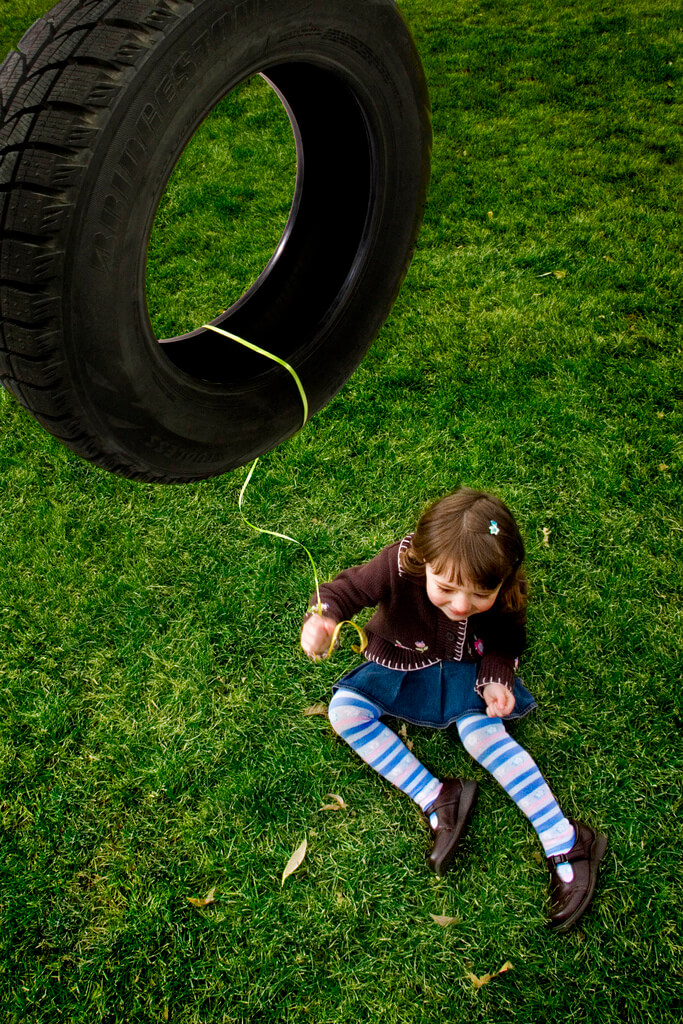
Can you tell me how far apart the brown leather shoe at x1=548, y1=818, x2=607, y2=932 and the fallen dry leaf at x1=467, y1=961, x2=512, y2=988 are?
170 mm

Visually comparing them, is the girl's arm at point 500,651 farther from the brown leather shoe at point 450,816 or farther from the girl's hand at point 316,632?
the girl's hand at point 316,632

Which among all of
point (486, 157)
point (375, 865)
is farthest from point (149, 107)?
point (486, 157)

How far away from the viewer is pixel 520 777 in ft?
7.75

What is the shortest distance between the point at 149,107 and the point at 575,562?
2.26 metres

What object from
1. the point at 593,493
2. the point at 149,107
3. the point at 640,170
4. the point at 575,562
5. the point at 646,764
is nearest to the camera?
the point at 149,107

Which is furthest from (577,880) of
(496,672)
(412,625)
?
(412,625)

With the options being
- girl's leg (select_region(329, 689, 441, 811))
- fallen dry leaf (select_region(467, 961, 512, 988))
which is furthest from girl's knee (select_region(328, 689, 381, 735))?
fallen dry leaf (select_region(467, 961, 512, 988))

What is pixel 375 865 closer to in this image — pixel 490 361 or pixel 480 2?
pixel 490 361

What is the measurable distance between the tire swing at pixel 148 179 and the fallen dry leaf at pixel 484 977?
1.57 metres

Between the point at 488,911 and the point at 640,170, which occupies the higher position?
the point at 640,170

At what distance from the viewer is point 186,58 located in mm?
1395

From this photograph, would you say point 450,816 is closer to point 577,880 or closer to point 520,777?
point 520,777

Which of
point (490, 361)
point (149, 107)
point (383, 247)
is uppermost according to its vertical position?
point (149, 107)

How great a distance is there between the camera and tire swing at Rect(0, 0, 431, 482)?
4.40 feet
